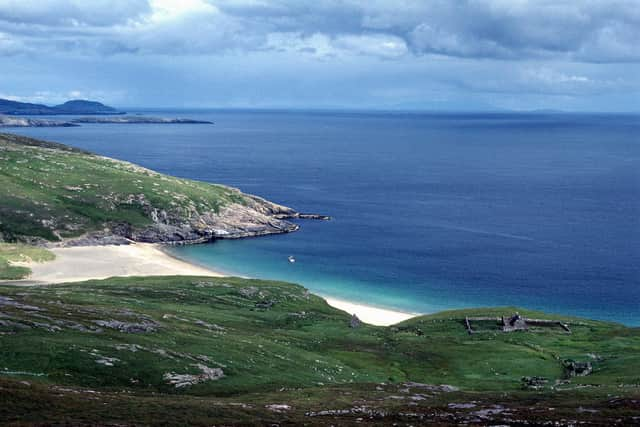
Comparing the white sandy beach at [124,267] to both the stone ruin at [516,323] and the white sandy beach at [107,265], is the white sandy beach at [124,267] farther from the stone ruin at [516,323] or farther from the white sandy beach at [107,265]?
the stone ruin at [516,323]

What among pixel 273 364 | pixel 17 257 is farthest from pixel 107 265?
pixel 273 364

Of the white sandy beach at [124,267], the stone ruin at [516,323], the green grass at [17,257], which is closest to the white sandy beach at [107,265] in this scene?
the white sandy beach at [124,267]

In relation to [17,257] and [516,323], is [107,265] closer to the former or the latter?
[17,257]

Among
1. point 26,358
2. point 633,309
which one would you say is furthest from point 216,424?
point 633,309

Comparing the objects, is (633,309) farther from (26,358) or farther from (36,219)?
(36,219)

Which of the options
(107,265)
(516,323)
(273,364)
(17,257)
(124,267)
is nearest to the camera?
(273,364)

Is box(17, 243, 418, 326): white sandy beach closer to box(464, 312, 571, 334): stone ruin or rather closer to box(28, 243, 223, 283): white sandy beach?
box(28, 243, 223, 283): white sandy beach

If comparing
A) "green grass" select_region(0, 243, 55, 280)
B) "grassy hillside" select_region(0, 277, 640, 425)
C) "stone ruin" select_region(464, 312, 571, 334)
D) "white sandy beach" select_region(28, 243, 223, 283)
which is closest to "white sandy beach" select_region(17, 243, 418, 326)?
"white sandy beach" select_region(28, 243, 223, 283)

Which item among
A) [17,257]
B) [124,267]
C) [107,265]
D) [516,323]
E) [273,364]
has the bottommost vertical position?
[124,267]
